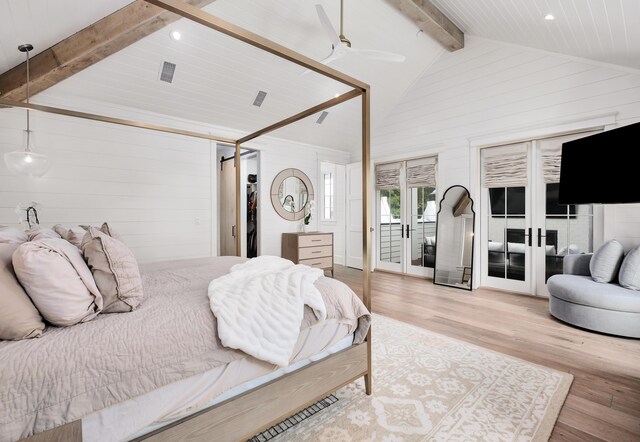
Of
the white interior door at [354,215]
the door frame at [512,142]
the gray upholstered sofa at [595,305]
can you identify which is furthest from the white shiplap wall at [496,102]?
the gray upholstered sofa at [595,305]

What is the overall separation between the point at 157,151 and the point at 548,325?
495cm

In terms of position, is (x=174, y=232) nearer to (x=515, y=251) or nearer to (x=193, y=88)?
(x=193, y=88)

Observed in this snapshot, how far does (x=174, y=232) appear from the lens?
4.19 meters

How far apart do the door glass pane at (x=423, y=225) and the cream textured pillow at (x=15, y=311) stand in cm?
498

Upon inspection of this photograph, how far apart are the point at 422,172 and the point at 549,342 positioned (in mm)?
3231

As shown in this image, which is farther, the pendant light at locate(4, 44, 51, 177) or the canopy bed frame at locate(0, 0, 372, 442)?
the pendant light at locate(4, 44, 51, 177)

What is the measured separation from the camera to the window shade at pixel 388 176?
567 centimetres

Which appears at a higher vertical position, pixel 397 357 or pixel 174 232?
pixel 174 232

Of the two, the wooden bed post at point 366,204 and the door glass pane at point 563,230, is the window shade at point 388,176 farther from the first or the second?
the wooden bed post at point 366,204

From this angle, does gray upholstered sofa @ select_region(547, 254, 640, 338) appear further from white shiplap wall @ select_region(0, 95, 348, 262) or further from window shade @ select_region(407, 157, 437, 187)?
white shiplap wall @ select_region(0, 95, 348, 262)

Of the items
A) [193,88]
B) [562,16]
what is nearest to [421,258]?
[562,16]

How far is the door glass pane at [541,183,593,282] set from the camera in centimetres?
374

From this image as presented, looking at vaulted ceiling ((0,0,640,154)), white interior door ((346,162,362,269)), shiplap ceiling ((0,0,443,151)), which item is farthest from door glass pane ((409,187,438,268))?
vaulted ceiling ((0,0,640,154))

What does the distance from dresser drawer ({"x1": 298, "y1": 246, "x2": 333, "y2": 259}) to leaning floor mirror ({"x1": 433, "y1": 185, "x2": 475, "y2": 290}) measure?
1.80 metres
